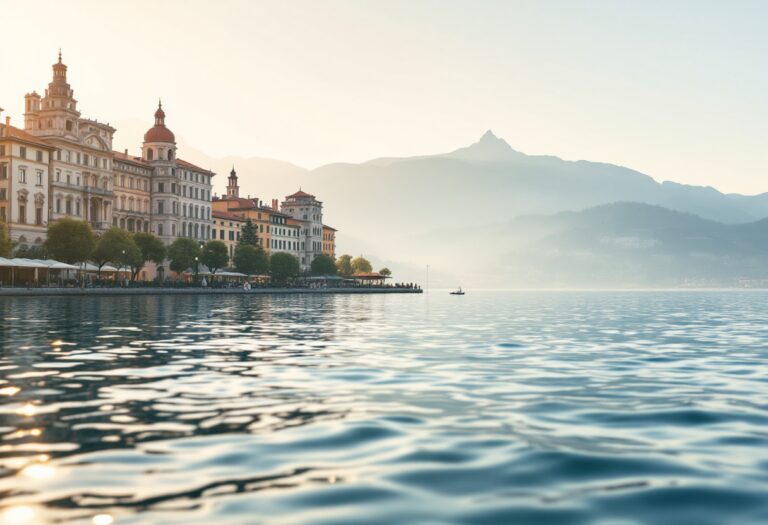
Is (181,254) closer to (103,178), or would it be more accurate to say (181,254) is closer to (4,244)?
(103,178)

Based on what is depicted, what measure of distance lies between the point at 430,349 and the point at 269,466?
705 inches

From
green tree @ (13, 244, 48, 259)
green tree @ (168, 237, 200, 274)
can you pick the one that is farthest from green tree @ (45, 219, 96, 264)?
green tree @ (168, 237, 200, 274)

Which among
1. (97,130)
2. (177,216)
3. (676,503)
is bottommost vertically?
(676,503)

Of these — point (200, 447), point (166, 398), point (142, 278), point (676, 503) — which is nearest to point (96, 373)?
point (166, 398)

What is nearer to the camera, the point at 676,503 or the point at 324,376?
the point at 676,503

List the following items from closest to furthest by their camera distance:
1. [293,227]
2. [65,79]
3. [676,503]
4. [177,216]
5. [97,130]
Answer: [676,503]
[65,79]
[97,130]
[177,216]
[293,227]

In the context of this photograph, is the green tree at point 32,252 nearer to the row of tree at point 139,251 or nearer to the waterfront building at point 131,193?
the row of tree at point 139,251

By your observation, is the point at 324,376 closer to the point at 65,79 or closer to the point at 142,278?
the point at 65,79

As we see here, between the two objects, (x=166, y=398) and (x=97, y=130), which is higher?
(x=97, y=130)

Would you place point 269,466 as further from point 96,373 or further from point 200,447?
point 96,373

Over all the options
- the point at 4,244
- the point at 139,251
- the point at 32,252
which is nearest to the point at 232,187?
the point at 139,251

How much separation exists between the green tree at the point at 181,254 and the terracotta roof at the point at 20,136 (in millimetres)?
22460

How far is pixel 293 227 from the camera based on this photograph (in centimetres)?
18350

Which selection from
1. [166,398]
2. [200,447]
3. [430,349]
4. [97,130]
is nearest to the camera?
[200,447]
